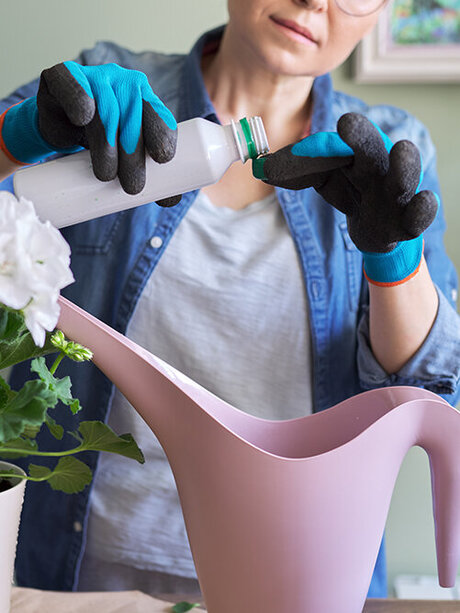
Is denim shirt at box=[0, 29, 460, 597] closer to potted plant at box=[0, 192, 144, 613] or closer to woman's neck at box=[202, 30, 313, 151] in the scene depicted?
woman's neck at box=[202, 30, 313, 151]

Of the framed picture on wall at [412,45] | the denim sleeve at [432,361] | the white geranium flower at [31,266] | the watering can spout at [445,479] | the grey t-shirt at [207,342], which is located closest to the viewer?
the white geranium flower at [31,266]

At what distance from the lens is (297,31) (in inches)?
30.8

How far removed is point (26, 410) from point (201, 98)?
0.63 meters

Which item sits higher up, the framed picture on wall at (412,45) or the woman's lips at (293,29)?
the framed picture on wall at (412,45)

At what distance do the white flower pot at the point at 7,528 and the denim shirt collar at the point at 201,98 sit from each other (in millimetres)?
605

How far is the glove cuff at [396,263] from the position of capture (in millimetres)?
597

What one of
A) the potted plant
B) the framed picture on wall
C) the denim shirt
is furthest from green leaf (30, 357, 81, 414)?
the framed picture on wall

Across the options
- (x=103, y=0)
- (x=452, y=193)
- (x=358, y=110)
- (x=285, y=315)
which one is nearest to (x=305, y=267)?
(x=285, y=315)

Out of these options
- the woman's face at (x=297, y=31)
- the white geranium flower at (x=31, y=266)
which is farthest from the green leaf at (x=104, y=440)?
the woman's face at (x=297, y=31)

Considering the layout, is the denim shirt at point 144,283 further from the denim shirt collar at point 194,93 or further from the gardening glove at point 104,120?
the gardening glove at point 104,120

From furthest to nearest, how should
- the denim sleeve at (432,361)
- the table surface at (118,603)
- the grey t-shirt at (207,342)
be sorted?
1. the grey t-shirt at (207,342)
2. the denim sleeve at (432,361)
3. the table surface at (118,603)

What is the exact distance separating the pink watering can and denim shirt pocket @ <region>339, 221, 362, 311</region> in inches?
17.1

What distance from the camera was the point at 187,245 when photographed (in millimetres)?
889

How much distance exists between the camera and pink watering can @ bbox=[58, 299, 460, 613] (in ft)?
1.40
